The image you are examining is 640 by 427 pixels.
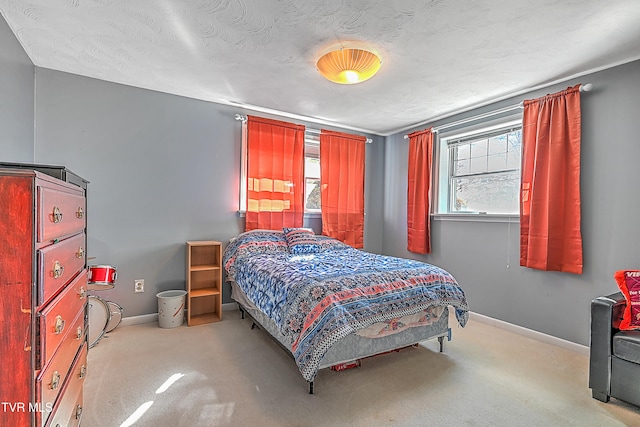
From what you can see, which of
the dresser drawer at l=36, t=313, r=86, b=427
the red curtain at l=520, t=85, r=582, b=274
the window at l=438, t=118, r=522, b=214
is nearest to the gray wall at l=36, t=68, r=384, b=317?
the dresser drawer at l=36, t=313, r=86, b=427

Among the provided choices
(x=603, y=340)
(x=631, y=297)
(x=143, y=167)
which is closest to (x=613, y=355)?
(x=603, y=340)

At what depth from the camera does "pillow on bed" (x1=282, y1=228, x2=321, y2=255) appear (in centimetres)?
330

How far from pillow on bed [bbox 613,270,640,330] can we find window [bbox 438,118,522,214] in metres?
1.20

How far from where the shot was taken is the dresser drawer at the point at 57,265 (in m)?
0.88

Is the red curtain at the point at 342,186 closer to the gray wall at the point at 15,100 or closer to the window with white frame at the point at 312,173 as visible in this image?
the window with white frame at the point at 312,173

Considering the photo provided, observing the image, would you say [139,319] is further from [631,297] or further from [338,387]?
[631,297]

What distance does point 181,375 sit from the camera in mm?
2094

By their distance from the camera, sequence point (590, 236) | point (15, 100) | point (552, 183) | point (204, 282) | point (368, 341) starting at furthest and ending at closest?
point (204, 282), point (552, 183), point (590, 236), point (15, 100), point (368, 341)

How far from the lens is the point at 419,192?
393cm

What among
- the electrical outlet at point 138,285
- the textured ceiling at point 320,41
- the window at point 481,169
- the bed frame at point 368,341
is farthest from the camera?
the window at point 481,169

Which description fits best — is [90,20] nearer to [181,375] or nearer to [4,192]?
[4,192]

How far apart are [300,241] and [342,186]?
1235mm

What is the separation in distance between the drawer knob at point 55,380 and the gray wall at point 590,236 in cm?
347

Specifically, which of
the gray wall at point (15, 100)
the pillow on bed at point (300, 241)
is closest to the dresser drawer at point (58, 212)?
the gray wall at point (15, 100)
